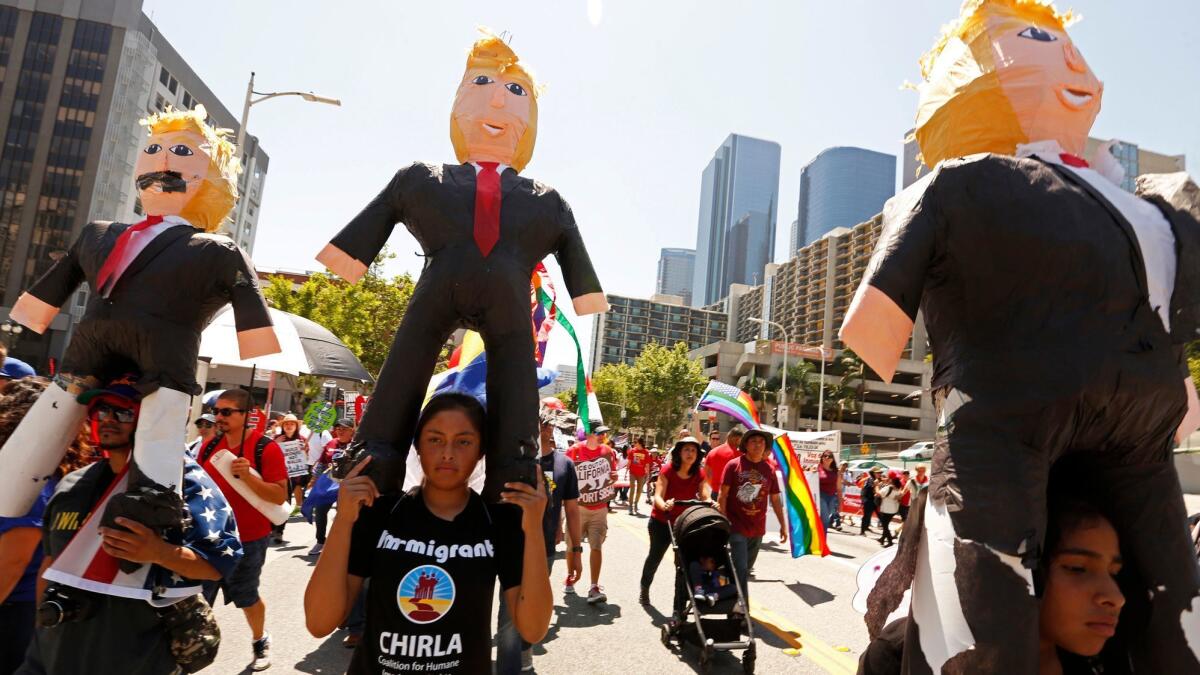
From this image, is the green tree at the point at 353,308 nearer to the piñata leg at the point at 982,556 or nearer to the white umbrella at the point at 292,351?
the white umbrella at the point at 292,351

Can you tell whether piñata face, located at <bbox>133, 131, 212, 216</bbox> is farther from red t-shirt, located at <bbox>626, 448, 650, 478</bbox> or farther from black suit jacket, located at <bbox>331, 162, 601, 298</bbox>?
red t-shirt, located at <bbox>626, 448, 650, 478</bbox>

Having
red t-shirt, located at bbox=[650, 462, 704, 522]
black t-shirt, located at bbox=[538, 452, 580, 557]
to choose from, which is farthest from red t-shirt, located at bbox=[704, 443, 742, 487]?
black t-shirt, located at bbox=[538, 452, 580, 557]

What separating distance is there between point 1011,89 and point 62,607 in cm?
325

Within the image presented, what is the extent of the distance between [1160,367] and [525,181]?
1.94 meters

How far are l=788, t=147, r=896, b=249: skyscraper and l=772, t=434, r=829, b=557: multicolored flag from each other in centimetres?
16951

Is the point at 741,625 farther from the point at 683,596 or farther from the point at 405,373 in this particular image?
the point at 405,373

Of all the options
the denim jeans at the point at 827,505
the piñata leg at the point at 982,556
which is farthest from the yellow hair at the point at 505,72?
→ the denim jeans at the point at 827,505

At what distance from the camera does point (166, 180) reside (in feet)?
9.34

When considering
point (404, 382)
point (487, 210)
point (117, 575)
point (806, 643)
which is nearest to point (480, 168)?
point (487, 210)

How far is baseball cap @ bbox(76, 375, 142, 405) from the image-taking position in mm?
2412

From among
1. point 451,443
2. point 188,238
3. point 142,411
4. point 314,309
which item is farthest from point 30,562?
point 314,309

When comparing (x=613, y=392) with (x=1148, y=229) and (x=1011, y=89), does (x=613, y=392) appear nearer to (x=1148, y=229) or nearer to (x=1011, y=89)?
(x=1011, y=89)

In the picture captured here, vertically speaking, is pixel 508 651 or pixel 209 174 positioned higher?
pixel 209 174

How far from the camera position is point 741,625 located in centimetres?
472
